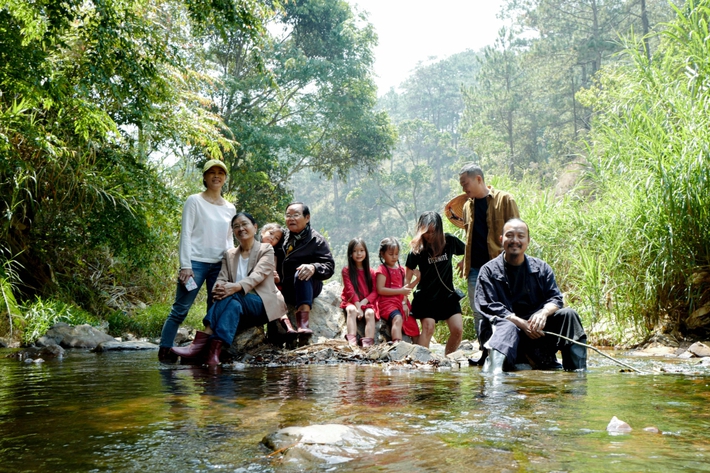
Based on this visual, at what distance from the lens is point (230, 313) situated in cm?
552

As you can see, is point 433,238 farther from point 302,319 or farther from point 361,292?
point 302,319

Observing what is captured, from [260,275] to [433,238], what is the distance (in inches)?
64.6

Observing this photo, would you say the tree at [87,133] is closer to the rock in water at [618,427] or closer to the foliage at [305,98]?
the rock in water at [618,427]

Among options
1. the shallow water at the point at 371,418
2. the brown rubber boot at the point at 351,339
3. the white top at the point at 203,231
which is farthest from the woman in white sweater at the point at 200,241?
the brown rubber boot at the point at 351,339

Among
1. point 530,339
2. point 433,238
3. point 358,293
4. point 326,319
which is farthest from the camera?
point 326,319

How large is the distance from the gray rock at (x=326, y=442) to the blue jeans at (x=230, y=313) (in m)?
3.29

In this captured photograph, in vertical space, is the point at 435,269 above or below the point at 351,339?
above

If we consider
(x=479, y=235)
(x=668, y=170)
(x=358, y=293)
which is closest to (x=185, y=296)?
(x=358, y=293)

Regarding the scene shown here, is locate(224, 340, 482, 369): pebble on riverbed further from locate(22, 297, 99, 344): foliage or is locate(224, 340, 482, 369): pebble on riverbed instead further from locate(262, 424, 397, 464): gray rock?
locate(22, 297, 99, 344): foliage

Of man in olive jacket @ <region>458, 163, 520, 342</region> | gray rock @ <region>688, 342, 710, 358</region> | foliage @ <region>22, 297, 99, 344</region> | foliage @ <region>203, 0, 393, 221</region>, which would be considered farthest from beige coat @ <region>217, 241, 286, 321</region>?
foliage @ <region>203, 0, 393, 221</region>

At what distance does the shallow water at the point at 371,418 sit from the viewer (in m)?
2.00

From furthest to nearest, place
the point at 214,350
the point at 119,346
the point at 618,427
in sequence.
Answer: the point at 119,346 < the point at 214,350 < the point at 618,427

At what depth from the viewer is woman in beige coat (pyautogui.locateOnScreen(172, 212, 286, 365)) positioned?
216 inches

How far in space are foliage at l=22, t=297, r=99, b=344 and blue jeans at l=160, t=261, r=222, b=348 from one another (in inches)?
107
